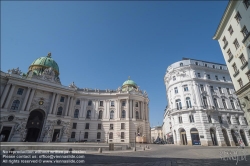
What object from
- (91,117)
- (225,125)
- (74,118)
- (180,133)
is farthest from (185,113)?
(74,118)

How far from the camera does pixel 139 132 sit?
4397 cm

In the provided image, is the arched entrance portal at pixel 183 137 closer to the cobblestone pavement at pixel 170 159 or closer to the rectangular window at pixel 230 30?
the cobblestone pavement at pixel 170 159

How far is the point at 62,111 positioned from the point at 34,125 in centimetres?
837

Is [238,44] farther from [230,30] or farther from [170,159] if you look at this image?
[170,159]

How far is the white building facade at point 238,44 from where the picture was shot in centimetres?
1730

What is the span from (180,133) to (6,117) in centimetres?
4667

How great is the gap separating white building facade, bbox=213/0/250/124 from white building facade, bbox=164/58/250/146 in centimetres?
1464

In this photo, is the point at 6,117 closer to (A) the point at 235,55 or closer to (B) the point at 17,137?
(B) the point at 17,137

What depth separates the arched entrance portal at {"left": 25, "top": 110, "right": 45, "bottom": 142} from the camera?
3688 centimetres

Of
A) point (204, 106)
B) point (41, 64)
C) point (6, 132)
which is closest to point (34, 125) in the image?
point (6, 132)

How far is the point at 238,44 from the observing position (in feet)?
63.6

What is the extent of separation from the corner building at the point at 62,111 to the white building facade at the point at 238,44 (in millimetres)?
29327

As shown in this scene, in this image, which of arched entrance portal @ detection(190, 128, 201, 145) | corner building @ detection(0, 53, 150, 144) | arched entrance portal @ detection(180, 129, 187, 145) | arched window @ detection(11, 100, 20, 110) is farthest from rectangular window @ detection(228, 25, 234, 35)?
arched window @ detection(11, 100, 20, 110)

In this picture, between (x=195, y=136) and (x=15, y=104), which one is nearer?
(x=195, y=136)
